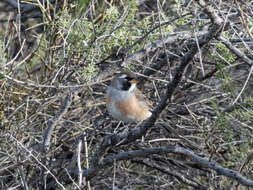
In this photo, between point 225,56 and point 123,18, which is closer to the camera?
point 225,56

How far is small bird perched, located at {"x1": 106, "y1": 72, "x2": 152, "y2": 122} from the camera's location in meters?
5.02

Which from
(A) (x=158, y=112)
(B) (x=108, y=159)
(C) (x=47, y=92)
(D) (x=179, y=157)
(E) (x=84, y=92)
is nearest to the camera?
(A) (x=158, y=112)

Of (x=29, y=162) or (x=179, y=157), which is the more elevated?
(x=29, y=162)

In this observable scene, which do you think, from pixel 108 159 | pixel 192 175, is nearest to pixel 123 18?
pixel 108 159

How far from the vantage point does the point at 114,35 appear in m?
4.55

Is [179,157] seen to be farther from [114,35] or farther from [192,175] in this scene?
[114,35]

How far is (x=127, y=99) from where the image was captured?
512cm

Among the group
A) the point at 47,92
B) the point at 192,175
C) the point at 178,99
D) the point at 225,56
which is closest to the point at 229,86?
the point at 225,56

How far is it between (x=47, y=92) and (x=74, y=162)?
2.70 feet

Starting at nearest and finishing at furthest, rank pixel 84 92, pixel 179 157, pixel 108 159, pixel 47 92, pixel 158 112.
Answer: pixel 158 112, pixel 108 159, pixel 47 92, pixel 84 92, pixel 179 157

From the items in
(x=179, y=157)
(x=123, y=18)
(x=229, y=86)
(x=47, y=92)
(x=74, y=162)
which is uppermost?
(x=123, y=18)

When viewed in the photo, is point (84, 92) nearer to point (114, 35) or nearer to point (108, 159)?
point (114, 35)

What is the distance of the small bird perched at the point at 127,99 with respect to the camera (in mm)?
5017

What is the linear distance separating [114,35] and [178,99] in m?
1.30
